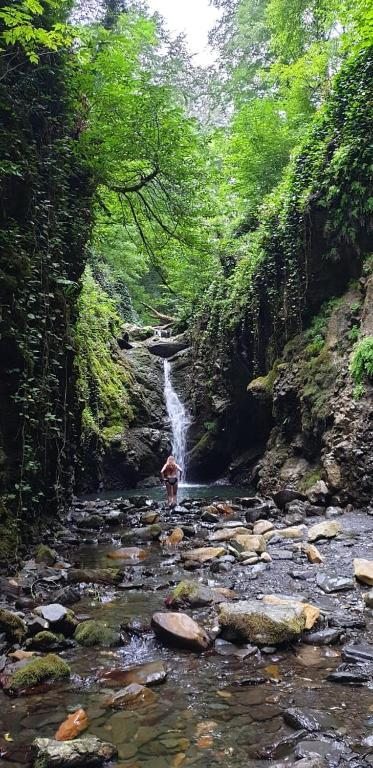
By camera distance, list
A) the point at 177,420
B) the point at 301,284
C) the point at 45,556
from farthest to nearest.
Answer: the point at 177,420 → the point at 301,284 → the point at 45,556

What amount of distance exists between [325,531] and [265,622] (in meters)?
3.48

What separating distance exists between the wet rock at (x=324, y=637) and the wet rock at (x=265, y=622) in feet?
0.29

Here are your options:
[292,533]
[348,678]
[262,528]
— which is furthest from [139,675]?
[262,528]

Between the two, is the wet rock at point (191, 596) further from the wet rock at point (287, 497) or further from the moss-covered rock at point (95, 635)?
the wet rock at point (287, 497)

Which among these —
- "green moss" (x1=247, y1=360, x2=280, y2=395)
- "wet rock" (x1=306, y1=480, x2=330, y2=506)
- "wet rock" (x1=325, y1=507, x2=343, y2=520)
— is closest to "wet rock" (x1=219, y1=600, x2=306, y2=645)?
"wet rock" (x1=325, y1=507, x2=343, y2=520)

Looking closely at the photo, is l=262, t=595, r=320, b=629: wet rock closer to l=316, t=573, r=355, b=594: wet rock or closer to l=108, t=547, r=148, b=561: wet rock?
l=316, t=573, r=355, b=594: wet rock

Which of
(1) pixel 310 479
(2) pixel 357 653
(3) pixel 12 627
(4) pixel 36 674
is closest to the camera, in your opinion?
(4) pixel 36 674

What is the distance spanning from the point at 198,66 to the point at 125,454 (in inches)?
1139

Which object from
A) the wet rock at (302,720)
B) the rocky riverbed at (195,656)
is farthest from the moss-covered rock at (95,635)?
the wet rock at (302,720)

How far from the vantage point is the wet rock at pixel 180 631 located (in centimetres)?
446

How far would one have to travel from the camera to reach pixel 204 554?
748 centimetres

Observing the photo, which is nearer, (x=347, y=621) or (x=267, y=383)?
(x=347, y=621)

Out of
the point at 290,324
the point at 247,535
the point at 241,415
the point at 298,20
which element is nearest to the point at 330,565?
the point at 247,535

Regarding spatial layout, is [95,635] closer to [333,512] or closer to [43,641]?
[43,641]
